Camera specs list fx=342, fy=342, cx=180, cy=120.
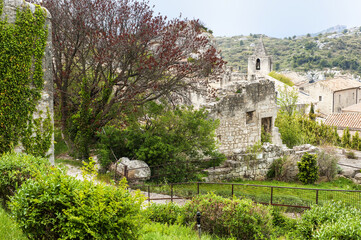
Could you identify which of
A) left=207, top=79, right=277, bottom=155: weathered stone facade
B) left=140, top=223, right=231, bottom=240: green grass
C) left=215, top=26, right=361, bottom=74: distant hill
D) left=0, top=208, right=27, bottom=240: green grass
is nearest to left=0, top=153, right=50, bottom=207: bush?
left=0, top=208, right=27, bottom=240: green grass

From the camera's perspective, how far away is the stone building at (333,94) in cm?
5506

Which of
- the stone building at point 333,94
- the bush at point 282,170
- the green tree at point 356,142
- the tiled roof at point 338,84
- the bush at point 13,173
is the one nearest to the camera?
the bush at point 13,173

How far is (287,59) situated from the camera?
122 metres

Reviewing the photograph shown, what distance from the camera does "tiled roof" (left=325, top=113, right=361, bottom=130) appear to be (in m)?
35.8

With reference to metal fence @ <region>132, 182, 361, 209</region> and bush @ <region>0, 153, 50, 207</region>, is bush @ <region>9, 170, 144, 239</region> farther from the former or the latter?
metal fence @ <region>132, 182, 361, 209</region>

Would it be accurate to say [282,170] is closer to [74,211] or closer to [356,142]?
[74,211]

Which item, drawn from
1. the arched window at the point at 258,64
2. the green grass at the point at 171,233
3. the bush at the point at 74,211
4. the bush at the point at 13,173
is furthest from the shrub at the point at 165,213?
the arched window at the point at 258,64

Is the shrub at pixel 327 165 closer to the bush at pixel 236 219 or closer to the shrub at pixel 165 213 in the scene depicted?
Answer: the bush at pixel 236 219

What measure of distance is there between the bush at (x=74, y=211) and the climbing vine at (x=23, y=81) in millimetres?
6249

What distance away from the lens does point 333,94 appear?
54625 millimetres

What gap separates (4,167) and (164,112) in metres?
8.46

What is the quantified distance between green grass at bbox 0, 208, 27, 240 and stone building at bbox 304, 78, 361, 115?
184ft

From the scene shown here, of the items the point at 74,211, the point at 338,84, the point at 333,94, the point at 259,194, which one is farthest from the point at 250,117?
the point at 338,84

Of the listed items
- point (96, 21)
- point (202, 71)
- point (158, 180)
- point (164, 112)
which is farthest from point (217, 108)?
point (96, 21)
